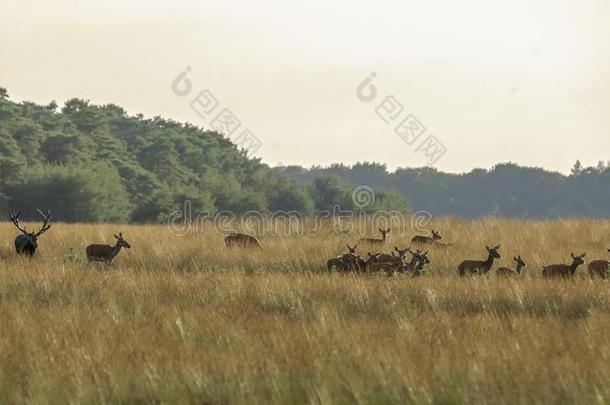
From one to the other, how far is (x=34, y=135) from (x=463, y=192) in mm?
77328

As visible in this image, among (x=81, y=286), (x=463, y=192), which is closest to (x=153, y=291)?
(x=81, y=286)

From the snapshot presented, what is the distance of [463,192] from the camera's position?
4975 inches

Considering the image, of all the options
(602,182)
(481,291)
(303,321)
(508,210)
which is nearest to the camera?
(303,321)

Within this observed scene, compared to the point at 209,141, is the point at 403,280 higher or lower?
lower

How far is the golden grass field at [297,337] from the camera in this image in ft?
23.6

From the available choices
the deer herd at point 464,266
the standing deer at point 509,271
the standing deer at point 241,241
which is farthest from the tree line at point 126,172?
the standing deer at point 509,271

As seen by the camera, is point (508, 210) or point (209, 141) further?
point (508, 210)

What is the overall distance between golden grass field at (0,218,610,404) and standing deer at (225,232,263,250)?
3.00 meters

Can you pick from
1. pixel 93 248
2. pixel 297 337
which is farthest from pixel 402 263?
pixel 297 337

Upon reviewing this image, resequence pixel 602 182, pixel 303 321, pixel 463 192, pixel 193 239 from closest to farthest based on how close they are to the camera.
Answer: pixel 303 321 < pixel 193 239 < pixel 602 182 < pixel 463 192

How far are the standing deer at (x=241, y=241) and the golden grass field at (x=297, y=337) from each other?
300cm

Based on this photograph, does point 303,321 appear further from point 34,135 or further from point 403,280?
point 34,135

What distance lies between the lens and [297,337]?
893 centimetres

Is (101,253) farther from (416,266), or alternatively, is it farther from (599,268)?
(599,268)
